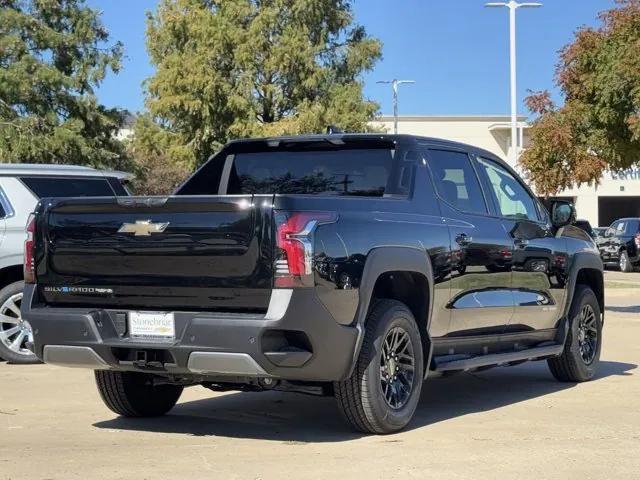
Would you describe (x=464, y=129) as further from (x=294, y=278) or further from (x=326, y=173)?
(x=294, y=278)

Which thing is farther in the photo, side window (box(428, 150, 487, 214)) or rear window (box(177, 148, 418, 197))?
side window (box(428, 150, 487, 214))

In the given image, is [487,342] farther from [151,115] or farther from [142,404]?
[151,115]

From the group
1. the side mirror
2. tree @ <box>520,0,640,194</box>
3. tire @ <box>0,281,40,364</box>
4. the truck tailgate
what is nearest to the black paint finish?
the truck tailgate

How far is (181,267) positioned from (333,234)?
0.92 m

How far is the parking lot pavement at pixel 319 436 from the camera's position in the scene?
6316mm

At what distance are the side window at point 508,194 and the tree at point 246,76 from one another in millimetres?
34571

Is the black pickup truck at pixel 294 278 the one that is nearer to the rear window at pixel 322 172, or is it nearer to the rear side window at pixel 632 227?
the rear window at pixel 322 172

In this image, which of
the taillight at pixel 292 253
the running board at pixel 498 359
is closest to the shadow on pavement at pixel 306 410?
the running board at pixel 498 359

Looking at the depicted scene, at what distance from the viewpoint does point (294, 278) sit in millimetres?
6391

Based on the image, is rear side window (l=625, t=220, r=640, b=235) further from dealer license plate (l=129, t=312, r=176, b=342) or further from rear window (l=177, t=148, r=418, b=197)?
dealer license plate (l=129, t=312, r=176, b=342)

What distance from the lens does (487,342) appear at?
8422 millimetres

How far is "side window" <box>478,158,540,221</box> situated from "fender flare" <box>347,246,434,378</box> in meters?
1.59

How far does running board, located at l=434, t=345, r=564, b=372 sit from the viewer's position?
7.85m

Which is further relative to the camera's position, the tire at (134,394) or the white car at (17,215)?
the white car at (17,215)
